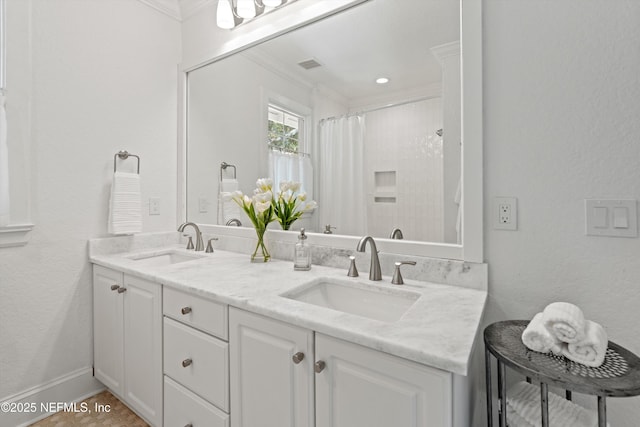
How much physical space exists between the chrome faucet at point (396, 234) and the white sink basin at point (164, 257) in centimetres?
119

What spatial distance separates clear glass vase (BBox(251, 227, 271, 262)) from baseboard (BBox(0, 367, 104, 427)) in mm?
1225

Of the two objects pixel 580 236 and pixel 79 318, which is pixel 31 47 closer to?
pixel 79 318

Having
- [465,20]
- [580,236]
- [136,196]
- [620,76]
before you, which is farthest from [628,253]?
[136,196]

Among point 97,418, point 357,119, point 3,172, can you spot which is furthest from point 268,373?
point 3,172

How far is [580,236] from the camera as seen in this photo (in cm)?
103

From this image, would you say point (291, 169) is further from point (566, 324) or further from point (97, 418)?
point (97, 418)

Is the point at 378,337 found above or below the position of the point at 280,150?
below

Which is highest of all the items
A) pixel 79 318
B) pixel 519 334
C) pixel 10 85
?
pixel 10 85

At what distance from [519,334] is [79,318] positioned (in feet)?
7.23

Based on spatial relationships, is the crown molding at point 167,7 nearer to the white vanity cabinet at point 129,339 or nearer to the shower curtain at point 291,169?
the shower curtain at point 291,169

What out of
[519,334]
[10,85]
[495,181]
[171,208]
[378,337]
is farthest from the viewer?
[171,208]

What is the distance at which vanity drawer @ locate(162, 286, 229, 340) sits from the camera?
116 cm

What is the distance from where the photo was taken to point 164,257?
6.82ft

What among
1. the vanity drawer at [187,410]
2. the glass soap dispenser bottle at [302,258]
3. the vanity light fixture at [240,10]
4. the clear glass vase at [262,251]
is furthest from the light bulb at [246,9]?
the vanity drawer at [187,410]
